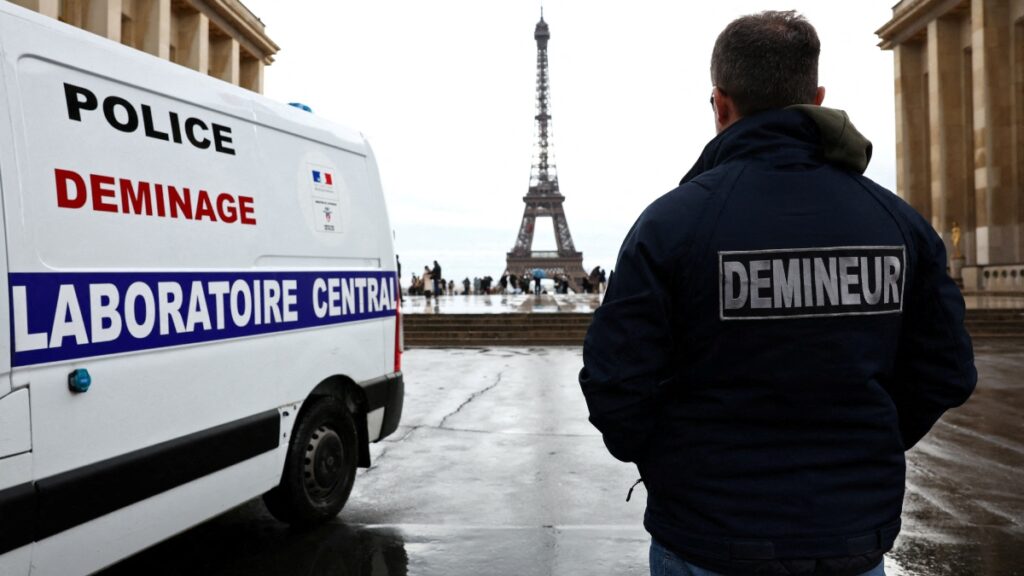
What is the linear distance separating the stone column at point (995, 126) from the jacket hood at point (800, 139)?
118 ft

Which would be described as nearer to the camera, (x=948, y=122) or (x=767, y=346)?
(x=767, y=346)

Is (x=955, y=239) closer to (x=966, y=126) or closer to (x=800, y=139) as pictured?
(x=966, y=126)

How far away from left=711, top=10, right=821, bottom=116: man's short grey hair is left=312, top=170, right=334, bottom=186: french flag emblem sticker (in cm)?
312

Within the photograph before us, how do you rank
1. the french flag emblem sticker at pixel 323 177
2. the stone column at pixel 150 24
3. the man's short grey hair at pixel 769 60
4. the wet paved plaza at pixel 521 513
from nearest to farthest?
the man's short grey hair at pixel 769 60 < the wet paved plaza at pixel 521 513 < the french flag emblem sticker at pixel 323 177 < the stone column at pixel 150 24

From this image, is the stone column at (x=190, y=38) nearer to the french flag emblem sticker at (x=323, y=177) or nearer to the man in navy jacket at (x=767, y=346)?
the french flag emblem sticker at (x=323, y=177)

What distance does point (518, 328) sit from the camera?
18.6m

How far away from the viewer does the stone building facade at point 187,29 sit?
83.4 feet

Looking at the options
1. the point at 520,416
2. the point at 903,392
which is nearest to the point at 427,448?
the point at 520,416

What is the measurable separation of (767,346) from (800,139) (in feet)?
1.33

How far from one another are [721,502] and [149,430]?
2.37 m

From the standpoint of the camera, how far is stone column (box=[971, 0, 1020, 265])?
1271 inches

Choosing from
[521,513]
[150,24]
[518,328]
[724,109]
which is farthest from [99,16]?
[724,109]

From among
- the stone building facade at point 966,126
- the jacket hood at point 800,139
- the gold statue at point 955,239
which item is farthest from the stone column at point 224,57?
the jacket hood at point 800,139

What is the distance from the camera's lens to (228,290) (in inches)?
139
